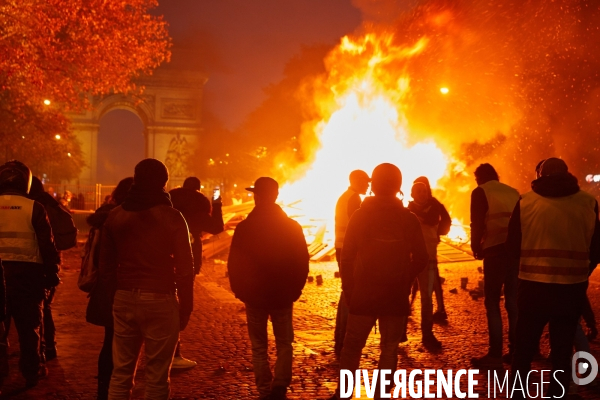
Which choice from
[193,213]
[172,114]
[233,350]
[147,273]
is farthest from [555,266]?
[172,114]

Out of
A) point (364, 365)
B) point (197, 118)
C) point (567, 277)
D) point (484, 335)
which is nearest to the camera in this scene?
point (567, 277)

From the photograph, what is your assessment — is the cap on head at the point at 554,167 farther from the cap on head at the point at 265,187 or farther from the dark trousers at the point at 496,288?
the cap on head at the point at 265,187

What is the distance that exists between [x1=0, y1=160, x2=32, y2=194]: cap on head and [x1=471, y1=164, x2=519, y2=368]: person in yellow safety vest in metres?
4.08

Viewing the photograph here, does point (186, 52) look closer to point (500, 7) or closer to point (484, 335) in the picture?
point (500, 7)

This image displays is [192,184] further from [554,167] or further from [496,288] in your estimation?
[554,167]

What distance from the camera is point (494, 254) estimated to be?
21.3 feet

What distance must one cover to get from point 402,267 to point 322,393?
1.49 metres

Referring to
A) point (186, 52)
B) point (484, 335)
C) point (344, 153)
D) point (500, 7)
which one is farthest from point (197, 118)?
point (484, 335)

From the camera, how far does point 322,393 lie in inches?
225

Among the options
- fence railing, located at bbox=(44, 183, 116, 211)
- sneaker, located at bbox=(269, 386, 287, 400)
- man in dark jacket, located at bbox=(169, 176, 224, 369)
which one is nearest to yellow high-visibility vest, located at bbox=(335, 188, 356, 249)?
man in dark jacket, located at bbox=(169, 176, 224, 369)

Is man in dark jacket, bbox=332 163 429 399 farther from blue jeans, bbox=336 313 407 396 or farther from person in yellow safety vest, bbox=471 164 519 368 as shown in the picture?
person in yellow safety vest, bbox=471 164 519 368

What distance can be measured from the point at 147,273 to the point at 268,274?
118 centimetres

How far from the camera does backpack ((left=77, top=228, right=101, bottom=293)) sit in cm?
498

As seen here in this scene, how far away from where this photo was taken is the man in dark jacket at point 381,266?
484 centimetres
